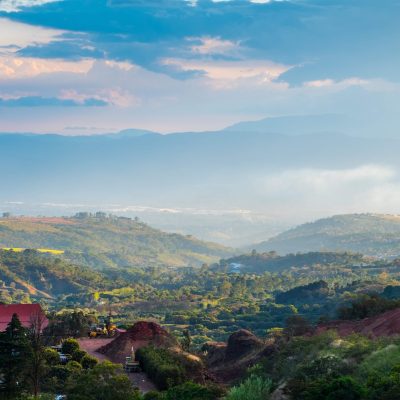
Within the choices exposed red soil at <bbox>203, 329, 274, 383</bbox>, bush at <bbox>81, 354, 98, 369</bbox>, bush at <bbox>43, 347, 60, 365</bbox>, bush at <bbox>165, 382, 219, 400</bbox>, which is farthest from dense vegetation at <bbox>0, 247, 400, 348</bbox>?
bush at <bbox>165, 382, 219, 400</bbox>

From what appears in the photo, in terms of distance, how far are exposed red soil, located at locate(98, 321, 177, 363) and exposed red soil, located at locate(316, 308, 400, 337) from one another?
1098 centimetres

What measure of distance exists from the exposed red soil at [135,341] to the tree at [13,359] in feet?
52.6

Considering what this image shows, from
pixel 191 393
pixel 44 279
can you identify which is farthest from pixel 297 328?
pixel 44 279

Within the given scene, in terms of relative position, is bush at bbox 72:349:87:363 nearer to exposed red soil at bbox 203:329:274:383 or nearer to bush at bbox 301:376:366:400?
exposed red soil at bbox 203:329:274:383

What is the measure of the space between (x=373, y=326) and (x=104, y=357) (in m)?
17.9

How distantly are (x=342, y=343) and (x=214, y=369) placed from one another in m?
18.1

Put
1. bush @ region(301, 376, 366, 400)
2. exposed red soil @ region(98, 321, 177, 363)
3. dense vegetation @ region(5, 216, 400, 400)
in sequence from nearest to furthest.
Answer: bush @ region(301, 376, 366, 400)
dense vegetation @ region(5, 216, 400, 400)
exposed red soil @ region(98, 321, 177, 363)

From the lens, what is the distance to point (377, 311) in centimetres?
7188

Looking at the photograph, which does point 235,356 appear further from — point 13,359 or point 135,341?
point 13,359

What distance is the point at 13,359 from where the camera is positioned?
45500 mm

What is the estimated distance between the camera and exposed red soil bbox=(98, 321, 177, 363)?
64.0 m

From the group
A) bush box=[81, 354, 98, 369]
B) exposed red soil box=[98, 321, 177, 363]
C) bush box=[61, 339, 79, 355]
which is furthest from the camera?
exposed red soil box=[98, 321, 177, 363]

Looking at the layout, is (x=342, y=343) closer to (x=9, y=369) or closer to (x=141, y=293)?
(x=9, y=369)

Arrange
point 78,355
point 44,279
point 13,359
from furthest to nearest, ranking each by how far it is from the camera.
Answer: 1. point 44,279
2. point 78,355
3. point 13,359
